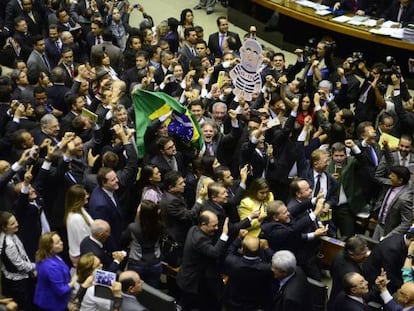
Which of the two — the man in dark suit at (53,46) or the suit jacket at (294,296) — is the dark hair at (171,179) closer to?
the suit jacket at (294,296)

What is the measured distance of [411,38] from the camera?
11812 mm

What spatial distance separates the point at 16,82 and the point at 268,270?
4735 millimetres

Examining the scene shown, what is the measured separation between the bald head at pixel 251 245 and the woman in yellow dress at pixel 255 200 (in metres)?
0.84

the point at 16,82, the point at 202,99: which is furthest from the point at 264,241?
the point at 16,82

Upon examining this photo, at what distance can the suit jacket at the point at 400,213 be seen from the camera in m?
6.94

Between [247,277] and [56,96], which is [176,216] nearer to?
[247,277]

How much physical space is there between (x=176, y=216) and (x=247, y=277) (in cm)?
103

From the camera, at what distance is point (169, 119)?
8016mm

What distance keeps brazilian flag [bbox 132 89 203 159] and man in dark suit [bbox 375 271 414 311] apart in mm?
2829

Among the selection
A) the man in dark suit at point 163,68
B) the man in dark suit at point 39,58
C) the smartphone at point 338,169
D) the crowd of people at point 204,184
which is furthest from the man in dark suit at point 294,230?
the man in dark suit at point 39,58

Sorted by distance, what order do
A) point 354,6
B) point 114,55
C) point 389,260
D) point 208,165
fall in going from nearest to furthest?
point 389,260 → point 208,165 → point 114,55 → point 354,6

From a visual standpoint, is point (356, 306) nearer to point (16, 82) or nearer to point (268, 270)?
point (268, 270)

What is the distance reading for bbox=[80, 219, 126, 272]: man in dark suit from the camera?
5.98 m

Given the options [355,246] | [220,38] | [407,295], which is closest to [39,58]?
[220,38]
